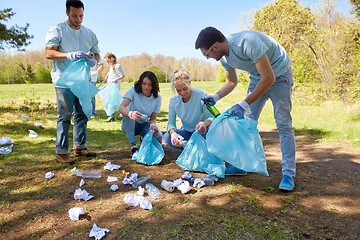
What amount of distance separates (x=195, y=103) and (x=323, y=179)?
5.36 ft

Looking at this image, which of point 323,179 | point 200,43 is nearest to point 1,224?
point 200,43

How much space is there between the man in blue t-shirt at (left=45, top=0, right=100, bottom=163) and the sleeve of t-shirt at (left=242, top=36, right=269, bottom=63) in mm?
1816

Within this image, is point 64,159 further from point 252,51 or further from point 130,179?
point 252,51

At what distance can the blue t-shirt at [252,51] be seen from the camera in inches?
76.4

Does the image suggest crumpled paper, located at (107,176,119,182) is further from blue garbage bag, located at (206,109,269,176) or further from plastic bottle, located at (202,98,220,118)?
plastic bottle, located at (202,98,220,118)

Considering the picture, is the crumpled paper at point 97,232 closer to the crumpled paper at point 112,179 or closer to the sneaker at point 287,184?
the crumpled paper at point 112,179

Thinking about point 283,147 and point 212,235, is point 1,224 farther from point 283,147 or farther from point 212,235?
point 283,147

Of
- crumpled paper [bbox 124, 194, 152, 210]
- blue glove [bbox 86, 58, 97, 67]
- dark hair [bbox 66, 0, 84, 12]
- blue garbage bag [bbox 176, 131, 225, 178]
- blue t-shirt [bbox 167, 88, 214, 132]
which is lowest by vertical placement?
crumpled paper [bbox 124, 194, 152, 210]

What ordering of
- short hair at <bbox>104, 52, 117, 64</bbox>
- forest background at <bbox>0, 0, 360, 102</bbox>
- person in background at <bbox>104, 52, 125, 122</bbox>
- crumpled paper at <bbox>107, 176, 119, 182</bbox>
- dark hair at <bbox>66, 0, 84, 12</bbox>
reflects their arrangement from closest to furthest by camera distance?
crumpled paper at <bbox>107, 176, 119, 182</bbox>
dark hair at <bbox>66, 0, 84, 12</bbox>
person in background at <bbox>104, 52, 125, 122</bbox>
short hair at <bbox>104, 52, 117, 64</bbox>
forest background at <bbox>0, 0, 360, 102</bbox>

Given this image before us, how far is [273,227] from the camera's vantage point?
1746 millimetres

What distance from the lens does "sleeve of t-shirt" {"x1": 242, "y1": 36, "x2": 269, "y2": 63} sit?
1924 mm

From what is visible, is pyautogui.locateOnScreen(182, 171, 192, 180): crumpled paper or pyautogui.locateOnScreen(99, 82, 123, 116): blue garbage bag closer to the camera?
pyautogui.locateOnScreen(182, 171, 192, 180): crumpled paper

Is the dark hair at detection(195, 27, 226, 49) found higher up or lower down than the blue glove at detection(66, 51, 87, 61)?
higher up

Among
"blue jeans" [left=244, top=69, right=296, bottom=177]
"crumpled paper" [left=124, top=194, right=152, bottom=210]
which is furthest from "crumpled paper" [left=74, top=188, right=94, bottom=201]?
"blue jeans" [left=244, top=69, right=296, bottom=177]
